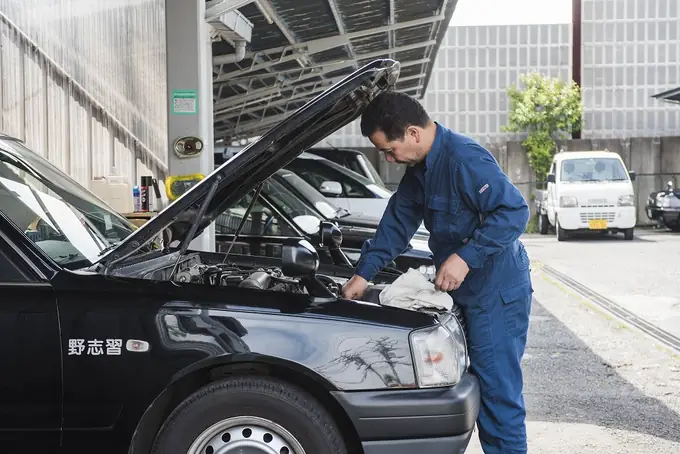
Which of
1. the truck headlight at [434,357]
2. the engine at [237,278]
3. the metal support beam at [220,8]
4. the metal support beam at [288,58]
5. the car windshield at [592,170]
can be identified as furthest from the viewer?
the car windshield at [592,170]

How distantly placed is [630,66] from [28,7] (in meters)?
21.7

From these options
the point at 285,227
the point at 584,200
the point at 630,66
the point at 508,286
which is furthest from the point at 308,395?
the point at 630,66

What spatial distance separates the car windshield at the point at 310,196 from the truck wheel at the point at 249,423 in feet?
18.9

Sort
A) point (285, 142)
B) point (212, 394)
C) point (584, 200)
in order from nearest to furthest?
point (212, 394) → point (285, 142) → point (584, 200)

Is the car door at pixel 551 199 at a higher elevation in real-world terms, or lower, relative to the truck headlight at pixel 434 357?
higher

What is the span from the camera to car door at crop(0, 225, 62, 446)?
332 cm

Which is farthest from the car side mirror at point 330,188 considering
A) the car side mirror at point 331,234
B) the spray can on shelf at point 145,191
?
the car side mirror at point 331,234

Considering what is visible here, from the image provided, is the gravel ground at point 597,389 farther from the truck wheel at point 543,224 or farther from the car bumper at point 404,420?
the truck wheel at point 543,224

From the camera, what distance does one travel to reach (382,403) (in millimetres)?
3354

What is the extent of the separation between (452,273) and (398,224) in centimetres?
70

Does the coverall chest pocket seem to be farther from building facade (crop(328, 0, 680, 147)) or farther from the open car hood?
building facade (crop(328, 0, 680, 147))

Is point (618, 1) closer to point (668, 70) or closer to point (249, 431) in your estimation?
point (668, 70)

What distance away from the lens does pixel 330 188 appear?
11992mm

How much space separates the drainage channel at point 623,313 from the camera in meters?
8.15
